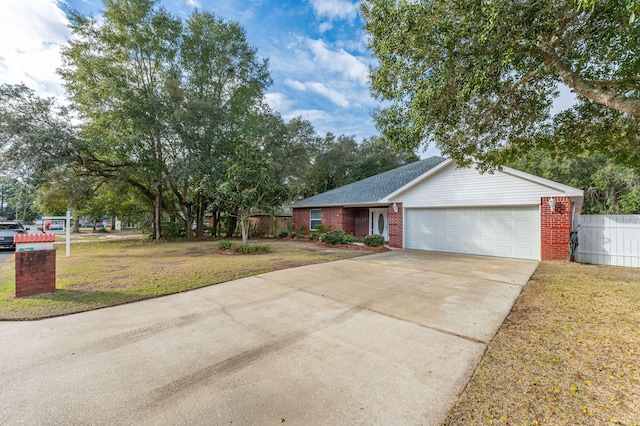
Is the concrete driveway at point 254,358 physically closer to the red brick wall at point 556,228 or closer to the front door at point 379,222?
the red brick wall at point 556,228

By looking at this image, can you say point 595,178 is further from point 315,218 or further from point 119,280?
point 119,280

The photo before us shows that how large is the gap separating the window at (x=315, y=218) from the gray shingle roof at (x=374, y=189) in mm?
572

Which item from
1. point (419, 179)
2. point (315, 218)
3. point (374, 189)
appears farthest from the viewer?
point (315, 218)

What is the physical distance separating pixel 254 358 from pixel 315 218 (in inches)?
597

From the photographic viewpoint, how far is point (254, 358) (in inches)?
119

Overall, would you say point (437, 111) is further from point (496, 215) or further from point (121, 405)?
point (121, 405)

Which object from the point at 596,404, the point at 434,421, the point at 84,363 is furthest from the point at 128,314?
the point at 596,404

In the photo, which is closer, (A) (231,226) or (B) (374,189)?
(B) (374,189)

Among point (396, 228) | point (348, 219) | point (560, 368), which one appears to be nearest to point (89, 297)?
point (560, 368)

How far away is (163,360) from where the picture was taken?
2982 millimetres

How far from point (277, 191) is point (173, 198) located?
44.5 ft

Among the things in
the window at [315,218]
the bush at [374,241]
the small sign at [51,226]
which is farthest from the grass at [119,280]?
the window at [315,218]

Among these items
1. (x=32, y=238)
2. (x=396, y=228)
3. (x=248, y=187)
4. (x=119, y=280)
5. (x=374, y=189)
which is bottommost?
(x=119, y=280)

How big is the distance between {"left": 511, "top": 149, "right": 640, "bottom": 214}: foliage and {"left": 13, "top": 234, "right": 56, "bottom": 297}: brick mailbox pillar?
25928mm
